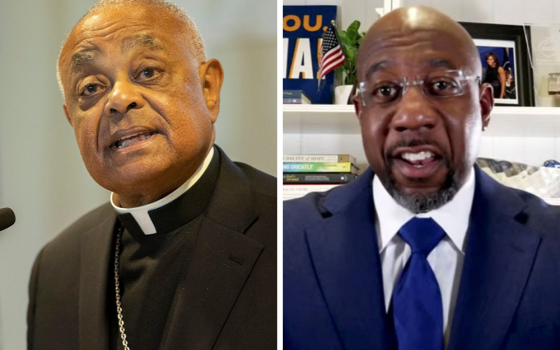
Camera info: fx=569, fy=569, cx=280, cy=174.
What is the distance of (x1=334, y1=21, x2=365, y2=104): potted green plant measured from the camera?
5.25 feet

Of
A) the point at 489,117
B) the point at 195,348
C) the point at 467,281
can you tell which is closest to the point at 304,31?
the point at 489,117

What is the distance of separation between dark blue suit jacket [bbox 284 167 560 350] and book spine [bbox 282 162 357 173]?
0.05m

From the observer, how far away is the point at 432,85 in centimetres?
150

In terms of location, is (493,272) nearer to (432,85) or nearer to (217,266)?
(432,85)

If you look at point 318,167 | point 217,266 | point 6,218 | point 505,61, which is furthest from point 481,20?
point 6,218

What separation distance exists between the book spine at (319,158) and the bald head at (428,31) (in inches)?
12.6

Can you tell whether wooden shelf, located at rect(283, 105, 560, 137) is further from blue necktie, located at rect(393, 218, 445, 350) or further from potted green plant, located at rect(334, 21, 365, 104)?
blue necktie, located at rect(393, 218, 445, 350)

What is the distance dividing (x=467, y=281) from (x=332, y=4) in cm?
86

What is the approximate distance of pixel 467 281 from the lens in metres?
1.50

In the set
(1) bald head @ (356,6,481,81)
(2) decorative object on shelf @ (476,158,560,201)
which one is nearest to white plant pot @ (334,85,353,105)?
(1) bald head @ (356,6,481,81)

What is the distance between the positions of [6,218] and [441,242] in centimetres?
122

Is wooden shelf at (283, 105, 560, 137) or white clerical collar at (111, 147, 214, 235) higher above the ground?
wooden shelf at (283, 105, 560, 137)

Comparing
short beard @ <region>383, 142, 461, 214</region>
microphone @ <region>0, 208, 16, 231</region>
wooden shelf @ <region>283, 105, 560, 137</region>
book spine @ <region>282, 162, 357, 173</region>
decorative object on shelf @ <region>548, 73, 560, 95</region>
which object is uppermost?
decorative object on shelf @ <region>548, 73, 560, 95</region>

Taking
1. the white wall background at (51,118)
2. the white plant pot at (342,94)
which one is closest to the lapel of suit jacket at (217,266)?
the white wall background at (51,118)
